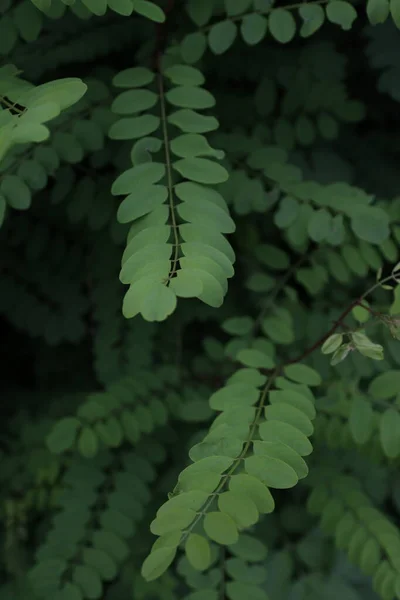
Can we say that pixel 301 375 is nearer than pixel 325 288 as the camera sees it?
Yes

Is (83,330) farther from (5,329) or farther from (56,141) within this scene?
(56,141)

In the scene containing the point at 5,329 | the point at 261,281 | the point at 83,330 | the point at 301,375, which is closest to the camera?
the point at 301,375

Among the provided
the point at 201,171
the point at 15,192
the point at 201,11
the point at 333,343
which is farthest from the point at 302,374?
the point at 201,11

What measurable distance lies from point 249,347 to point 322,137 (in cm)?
67

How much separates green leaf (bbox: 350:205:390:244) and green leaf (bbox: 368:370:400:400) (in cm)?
28

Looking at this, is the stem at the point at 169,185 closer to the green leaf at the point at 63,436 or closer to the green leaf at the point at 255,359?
the green leaf at the point at 255,359

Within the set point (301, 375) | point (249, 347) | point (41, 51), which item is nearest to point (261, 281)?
point (249, 347)

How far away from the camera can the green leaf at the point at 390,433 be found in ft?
3.81

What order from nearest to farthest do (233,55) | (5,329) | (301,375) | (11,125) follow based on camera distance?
1. (11,125)
2. (301,375)
3. (233,55)
4. (5,329)

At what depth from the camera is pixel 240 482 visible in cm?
85

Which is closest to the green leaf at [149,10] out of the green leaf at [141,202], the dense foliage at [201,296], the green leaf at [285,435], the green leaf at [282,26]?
the dense foliage at [201,296]

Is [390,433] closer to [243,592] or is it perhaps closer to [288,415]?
[288,415]

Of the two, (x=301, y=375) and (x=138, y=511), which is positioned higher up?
(x=301, y=375)

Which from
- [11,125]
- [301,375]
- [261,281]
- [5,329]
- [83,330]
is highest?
[11,125]
